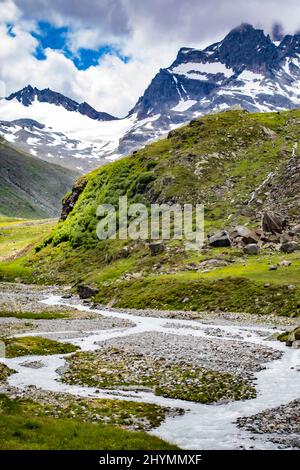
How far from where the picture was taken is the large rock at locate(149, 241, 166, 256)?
12012 cm

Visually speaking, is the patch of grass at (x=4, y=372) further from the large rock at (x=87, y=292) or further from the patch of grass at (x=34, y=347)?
the large rock at (x=87, y=292)

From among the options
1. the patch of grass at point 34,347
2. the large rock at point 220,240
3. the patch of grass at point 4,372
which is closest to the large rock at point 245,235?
the large rock at point 220,240

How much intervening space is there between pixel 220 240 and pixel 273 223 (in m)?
12.0

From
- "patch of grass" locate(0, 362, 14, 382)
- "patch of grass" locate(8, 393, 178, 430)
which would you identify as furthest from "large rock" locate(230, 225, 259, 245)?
"patch of grass" locate(8, 393, 178, 430)

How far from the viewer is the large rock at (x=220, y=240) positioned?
373 feet

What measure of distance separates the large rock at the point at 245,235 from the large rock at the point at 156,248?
1640cm

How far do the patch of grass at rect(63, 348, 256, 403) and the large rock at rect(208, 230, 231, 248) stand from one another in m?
66.2

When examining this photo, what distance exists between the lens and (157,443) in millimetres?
25922

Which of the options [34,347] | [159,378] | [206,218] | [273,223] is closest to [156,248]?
[206,218]

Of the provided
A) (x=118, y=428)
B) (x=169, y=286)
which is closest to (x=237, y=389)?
(x=118, y=428)

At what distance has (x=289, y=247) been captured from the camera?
102 meters

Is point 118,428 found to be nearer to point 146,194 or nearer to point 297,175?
point 297,175

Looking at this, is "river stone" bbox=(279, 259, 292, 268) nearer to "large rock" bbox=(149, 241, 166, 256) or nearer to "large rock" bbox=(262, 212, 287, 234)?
"large rock" bbox=(262, 212, 287, 234)
